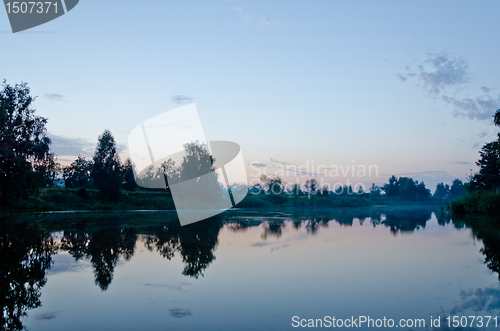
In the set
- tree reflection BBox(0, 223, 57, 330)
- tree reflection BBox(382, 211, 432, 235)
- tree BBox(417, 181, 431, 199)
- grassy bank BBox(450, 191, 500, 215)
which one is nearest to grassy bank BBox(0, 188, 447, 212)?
tree reflection BBox(0, 223, 57, 330)

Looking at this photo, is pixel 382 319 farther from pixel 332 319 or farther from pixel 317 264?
pixel 317 264

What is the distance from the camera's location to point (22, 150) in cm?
2892

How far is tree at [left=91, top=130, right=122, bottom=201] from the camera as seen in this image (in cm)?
4947

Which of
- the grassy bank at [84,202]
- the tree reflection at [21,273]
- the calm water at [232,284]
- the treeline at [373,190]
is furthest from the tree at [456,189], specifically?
the tree reflection at [21,273]

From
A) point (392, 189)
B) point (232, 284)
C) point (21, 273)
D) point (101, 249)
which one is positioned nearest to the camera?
point (232, 284)

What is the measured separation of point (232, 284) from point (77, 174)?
3328 inches

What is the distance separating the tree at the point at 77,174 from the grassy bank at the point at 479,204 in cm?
7112

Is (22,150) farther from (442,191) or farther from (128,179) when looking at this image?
(442,191)

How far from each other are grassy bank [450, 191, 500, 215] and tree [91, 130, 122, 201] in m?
45.0

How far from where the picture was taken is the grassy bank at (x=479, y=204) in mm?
29334

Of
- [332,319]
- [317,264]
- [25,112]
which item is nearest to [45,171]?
[25,112]

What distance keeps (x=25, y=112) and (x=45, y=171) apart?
6133mm

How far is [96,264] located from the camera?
911 cm

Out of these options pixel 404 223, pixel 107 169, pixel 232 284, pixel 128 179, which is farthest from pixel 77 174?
pixel 232 284
